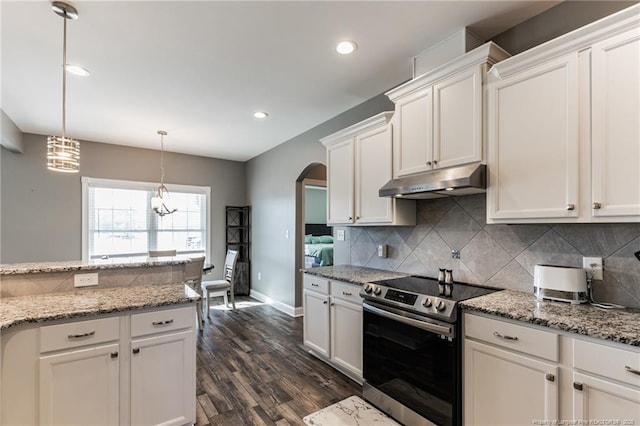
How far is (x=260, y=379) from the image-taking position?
283cm

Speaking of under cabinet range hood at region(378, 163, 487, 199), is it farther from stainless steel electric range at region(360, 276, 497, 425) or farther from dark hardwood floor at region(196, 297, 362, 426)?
dark hardwood floor at region(196, 297, 362, 426)

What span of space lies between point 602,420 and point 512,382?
0.36m

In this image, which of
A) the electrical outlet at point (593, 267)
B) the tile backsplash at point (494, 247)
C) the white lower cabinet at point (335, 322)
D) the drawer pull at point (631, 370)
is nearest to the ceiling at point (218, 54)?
the tile backsplash at point (494, 247)

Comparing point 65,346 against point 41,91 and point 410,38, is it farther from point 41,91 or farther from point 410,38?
point 410,38

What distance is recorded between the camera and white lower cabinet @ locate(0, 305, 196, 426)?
5.32 feet

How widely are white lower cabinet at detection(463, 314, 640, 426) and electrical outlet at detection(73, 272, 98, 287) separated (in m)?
2.54

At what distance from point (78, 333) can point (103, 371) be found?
0.27 m

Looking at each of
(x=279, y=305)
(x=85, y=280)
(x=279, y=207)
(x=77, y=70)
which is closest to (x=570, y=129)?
(x=85, y=280)

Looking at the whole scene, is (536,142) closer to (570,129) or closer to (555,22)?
(570,129)

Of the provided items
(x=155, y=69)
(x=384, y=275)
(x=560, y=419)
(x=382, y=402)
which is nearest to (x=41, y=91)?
(x=155, y=69)

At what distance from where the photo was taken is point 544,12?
2029 mm

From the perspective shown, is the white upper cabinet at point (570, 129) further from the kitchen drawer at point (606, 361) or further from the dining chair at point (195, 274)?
the dining chair at point (195, 274)

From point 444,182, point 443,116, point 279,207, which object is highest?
point 443,116

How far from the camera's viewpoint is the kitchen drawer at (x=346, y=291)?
8.74 ft
